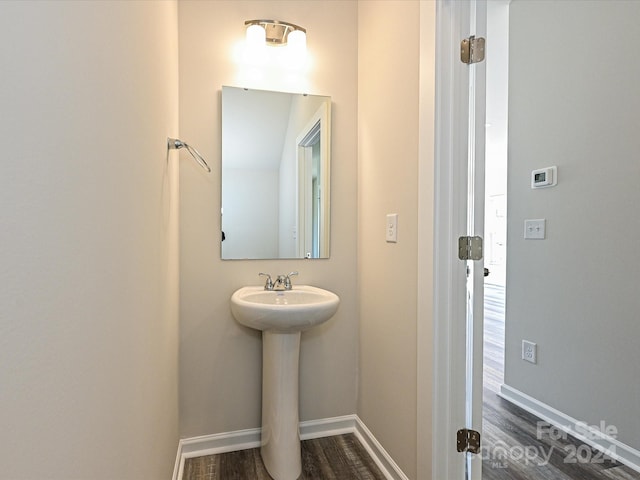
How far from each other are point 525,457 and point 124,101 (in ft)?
7.54

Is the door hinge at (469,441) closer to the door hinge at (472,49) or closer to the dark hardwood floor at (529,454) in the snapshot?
the dark hardwood floor at (529,454)

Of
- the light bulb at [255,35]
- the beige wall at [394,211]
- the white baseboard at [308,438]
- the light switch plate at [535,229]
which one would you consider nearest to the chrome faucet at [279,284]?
the beige wall at [394,211]

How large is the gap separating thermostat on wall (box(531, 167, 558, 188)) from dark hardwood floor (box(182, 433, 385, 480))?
187 centimetres

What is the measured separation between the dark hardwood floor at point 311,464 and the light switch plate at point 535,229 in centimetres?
164

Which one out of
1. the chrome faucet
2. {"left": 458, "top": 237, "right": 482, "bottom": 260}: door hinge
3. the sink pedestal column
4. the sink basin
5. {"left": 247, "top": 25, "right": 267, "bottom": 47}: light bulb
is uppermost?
{"left": 247, "top": 25, "right": 267, "bottom": 47}: light bulb

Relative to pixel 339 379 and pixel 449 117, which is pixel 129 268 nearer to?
pixel 449 117

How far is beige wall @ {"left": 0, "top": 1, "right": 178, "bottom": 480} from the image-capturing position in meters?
0.40

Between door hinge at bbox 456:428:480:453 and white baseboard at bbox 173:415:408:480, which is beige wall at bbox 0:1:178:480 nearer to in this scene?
white baseboard at bbox 173:415:408:480

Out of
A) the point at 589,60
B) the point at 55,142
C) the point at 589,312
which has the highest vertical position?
the point at 589,60

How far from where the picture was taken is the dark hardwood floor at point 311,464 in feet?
5.60

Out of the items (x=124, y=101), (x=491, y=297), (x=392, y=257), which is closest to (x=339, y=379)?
(x=392, y=257)

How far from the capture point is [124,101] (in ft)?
2.71

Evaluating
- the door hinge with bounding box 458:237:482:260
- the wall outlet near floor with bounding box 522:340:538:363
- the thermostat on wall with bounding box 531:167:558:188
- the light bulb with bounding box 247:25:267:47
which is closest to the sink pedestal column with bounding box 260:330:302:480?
the door hinge with bounding box 458:237:482:260

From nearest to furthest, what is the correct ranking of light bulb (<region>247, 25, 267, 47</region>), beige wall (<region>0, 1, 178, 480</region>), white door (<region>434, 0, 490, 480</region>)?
beige wall (<region>0, 1, 178, 480</region>)
white door (<region>434, 0, 490, 480</region>)
light bulb (<region>247, 25, 267, 47</region>)
